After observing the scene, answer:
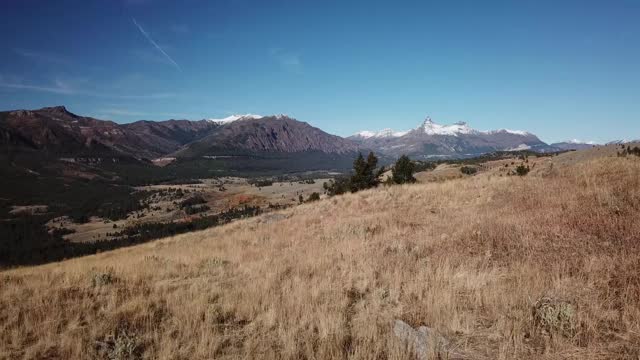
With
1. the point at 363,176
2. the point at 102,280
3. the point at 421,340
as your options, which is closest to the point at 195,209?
the point at 363,176

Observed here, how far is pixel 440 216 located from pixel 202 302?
383 inches

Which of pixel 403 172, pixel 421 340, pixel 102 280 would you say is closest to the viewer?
pixel 421 340

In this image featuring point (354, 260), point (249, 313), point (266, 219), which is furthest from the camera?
point (266, 219)

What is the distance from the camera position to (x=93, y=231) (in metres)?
175

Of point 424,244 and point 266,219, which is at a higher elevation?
point 424,244

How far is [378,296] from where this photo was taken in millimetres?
6828

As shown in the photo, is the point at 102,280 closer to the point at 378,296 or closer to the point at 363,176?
the point at 378,296

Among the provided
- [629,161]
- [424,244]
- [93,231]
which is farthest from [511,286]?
[93,231]

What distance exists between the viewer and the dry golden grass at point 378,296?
16.8ft

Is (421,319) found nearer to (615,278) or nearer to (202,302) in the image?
(615,278)

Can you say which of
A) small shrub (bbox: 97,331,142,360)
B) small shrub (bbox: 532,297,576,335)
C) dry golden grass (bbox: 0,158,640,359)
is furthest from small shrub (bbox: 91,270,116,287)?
small shrub (bbox: 532,297,576,335)

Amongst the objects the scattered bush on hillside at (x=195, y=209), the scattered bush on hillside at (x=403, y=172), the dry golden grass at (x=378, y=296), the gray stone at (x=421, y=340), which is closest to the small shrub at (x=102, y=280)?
the dry golden grass at (x=378, y=296)

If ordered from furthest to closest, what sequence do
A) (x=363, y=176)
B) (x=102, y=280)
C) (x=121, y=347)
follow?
1. (x=363, y=176)
2. (x=102, y=280)
3. (x=121, y=347)

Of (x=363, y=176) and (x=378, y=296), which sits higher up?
(x=363, y=176)
